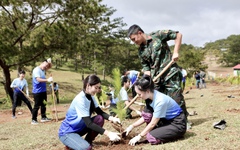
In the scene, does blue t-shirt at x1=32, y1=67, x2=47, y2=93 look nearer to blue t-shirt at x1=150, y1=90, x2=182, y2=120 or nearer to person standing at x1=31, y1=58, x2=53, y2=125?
person standing at x1=31, y1=58, x2=53, y2=125

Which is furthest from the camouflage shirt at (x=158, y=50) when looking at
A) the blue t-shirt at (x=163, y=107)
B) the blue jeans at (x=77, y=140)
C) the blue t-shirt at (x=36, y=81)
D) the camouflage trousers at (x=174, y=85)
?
the blue t-shirt at (x=36, y=81)

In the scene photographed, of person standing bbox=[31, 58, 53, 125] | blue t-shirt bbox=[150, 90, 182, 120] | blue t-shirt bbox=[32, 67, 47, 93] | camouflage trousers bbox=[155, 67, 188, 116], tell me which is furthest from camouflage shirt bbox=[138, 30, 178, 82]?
blue t-shirt bbox=[32, 67, 47, 93]

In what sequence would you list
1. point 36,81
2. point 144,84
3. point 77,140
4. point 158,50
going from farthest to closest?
1. point 36,81
2. point 158,50
3. point 77,140
4. point 144,84

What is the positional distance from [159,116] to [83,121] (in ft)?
3.45

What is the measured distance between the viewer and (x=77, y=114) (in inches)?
137

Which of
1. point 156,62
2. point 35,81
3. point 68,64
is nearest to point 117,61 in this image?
point 68,64

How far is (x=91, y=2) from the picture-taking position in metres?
13.7

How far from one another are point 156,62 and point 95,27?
23.5 m

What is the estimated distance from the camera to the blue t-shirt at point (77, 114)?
3.37 meters

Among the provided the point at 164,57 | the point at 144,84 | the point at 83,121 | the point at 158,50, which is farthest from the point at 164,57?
the point at 83,121

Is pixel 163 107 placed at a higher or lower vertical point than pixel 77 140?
higher

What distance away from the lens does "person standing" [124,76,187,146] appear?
3344mm

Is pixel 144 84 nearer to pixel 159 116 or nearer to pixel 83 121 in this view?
pixel 159 116

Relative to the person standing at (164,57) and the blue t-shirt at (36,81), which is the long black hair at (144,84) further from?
the blue t-shirt at (36,81)
